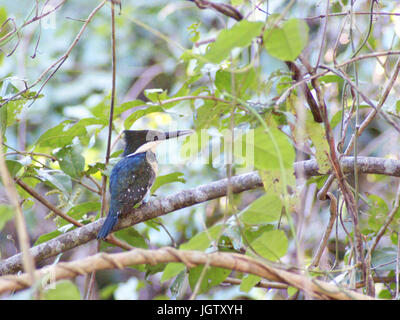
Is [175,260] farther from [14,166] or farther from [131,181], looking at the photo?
[131,181]

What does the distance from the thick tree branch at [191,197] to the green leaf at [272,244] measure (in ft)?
2.03

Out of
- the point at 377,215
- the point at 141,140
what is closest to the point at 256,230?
the point at 377,215

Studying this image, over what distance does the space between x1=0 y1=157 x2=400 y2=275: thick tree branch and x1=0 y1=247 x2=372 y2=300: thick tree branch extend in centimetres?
71

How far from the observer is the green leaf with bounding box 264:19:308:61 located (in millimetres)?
914

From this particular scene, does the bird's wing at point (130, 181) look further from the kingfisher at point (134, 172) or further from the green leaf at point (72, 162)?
the green leaf at point (72, 162)

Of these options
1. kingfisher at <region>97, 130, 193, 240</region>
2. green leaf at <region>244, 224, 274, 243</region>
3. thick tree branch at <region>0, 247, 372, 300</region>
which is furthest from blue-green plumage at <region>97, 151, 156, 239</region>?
thick tree branch at <region>0, 247, 372, 300</region>

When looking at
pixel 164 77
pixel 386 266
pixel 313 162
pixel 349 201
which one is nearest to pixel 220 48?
pixel 349 201

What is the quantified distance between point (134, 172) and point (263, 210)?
4.77 ft

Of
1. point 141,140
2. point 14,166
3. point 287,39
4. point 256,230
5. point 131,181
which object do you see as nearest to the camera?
point 287,39

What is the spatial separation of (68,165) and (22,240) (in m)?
1.08

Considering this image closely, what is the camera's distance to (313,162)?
5.77 ft

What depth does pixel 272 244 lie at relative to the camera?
106 cm

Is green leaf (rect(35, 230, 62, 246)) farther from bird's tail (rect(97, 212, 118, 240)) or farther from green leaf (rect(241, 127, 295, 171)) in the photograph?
green leaf (rect(241, 127, 295, 171))
